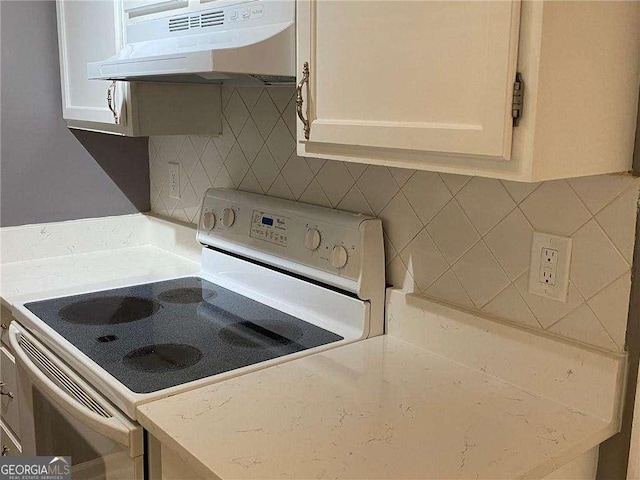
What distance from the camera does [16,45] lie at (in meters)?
2.13

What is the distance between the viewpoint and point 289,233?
171cm

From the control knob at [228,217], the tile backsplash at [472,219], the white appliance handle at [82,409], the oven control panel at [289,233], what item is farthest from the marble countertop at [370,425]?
the control knob at [228,217]

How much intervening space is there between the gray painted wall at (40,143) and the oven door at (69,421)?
2.11ft

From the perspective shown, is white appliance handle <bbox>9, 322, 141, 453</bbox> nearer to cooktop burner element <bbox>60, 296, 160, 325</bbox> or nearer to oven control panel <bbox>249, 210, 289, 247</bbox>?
cooktop burner element <bbox>60, 296, 160, 325</bbox>

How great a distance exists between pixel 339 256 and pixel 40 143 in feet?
4.14

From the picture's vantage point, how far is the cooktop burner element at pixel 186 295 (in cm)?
184

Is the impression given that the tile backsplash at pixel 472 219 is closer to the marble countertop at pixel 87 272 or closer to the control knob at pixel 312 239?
the control knob at pixel 312 239

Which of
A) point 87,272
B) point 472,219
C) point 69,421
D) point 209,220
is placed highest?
point 472,219

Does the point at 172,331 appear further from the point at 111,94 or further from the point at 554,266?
the point at 554,266

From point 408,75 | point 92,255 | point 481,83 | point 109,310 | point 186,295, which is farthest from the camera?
point 92,255

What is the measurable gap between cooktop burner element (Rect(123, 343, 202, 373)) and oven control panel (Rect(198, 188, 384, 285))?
378 mm

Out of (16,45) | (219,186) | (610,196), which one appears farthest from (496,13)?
(16,45)

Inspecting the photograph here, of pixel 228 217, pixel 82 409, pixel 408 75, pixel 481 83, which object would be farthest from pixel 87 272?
pixel 481 83

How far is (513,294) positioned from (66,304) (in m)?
1.20
